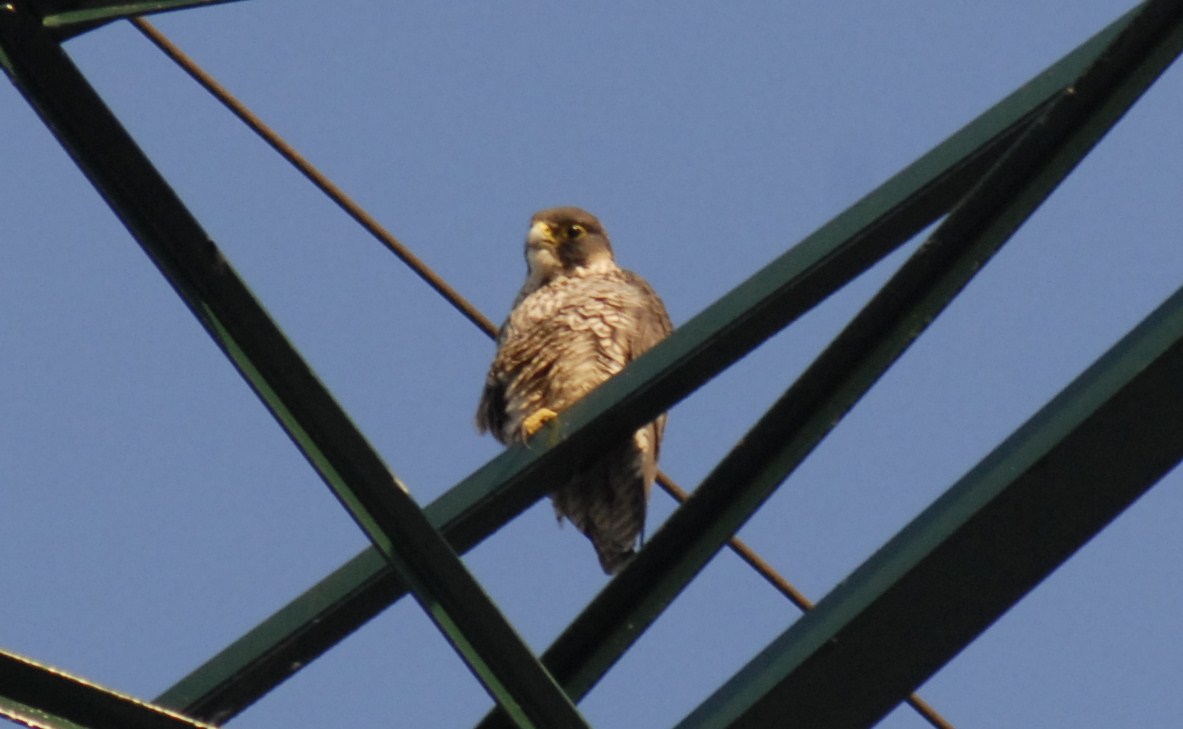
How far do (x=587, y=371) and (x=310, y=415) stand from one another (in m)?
3.09

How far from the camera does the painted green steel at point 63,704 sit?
2510mm

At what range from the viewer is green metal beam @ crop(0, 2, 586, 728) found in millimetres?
2773

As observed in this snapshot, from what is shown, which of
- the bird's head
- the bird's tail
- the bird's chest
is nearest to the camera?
the bird's tail

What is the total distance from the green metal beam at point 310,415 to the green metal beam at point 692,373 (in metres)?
0.54

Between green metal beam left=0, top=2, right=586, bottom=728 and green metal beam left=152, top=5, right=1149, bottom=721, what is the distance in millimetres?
536

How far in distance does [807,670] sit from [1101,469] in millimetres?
477

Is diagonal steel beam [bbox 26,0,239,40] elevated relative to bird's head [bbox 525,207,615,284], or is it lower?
lower

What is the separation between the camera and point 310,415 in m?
2.86

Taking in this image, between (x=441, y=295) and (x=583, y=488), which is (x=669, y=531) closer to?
(x=441, y=295)

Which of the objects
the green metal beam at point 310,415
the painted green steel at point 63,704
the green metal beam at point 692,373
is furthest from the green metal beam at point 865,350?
the painted green steel at point 63,704

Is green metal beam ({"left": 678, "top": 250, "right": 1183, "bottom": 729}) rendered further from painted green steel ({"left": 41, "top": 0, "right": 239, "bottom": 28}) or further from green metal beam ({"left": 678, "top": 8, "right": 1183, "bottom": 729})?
painted green steel ({"left": 41, "top": 0, "right": 239, "bottom": 28})

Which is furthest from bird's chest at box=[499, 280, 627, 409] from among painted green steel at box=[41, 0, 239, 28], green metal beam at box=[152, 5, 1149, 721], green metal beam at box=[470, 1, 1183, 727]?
painted green steel at box=[41, 0, 239, 28]

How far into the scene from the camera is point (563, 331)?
607 centimetres

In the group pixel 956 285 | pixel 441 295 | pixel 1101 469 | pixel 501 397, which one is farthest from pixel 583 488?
pixel 1101 469
